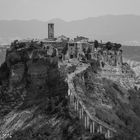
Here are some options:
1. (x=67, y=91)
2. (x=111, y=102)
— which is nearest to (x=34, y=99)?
(x=111, y=102)

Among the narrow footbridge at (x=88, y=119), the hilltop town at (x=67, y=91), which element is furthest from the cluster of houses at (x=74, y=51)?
the narrow footbridge at (x=88, y=119)

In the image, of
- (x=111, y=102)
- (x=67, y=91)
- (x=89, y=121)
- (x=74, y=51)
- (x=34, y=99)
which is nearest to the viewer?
(x=89, y=121)

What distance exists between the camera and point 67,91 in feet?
149

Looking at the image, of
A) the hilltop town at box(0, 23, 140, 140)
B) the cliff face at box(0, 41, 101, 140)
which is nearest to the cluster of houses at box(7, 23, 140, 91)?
the hilltop town at box(0, 23, 140, 140)

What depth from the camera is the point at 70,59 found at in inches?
2186

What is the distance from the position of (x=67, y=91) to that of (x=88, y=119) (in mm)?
4696

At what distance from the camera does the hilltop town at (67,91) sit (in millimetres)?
42594

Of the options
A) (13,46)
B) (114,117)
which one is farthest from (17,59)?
(114,117)

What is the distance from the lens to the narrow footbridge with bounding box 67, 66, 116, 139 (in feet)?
132

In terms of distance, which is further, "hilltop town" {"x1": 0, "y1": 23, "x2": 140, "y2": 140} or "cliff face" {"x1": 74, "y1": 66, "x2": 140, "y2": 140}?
"cliff face" {"x1": 74, "y1": 66, "x2": 140, "y2": 140}

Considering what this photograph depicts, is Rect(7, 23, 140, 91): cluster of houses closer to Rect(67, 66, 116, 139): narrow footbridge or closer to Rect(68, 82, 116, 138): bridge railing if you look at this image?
Rect(67, 66, 116, 139): narrow footbridge

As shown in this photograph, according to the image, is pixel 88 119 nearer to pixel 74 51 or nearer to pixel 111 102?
pixel 111 102

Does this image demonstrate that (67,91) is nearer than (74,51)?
Yes

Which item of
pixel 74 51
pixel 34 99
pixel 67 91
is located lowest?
pixel 34 99
